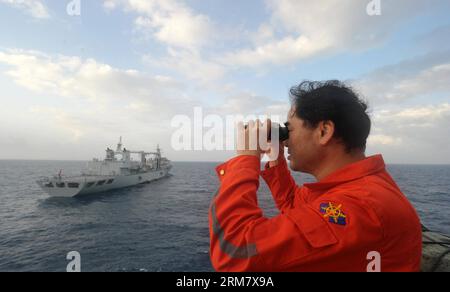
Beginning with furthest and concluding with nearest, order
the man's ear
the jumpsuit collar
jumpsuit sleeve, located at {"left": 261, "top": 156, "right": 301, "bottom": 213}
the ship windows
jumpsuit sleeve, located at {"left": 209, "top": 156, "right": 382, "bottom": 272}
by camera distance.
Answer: the ship windows → jumpsuit sleeve, located at {"left": 261, "top": 156, "right": 301, "bottom": 213} → the man's ear → the jumpsuit collar → jumpsuit sleeve, located at {"left": 209, "top": 156, "right": 382, "bottom": 272}

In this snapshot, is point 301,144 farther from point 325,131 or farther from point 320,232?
Result: point 320,232

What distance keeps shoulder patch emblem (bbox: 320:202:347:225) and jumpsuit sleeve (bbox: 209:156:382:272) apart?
30 mm

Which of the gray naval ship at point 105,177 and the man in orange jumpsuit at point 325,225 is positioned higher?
→ the man in orange jumpsuit at point 325,225

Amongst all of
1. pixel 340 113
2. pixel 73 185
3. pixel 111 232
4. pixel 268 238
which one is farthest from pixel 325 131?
pixel 73 185

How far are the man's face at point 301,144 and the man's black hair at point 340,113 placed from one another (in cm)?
5

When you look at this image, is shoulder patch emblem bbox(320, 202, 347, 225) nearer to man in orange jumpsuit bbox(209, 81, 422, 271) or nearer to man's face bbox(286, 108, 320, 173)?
man in orange jumpsuit bbox(209, 81, 422, 271)

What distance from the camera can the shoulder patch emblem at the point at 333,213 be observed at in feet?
4.29

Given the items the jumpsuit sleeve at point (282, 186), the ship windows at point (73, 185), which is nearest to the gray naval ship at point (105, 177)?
the ship windows at point (73, 185)

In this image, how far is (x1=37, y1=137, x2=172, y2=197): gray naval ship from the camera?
3516 cm

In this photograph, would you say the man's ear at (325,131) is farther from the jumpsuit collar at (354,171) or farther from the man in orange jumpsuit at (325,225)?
the jumpsuit collar at (354,171)

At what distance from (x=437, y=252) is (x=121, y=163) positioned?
53.5m

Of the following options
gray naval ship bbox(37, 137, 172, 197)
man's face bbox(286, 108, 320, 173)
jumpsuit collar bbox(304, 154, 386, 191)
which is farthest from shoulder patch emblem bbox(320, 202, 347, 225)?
gray naval ship bbox(37, 137, 172, 197)

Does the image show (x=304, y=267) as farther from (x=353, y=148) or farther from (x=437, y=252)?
(x=437, y=252)
